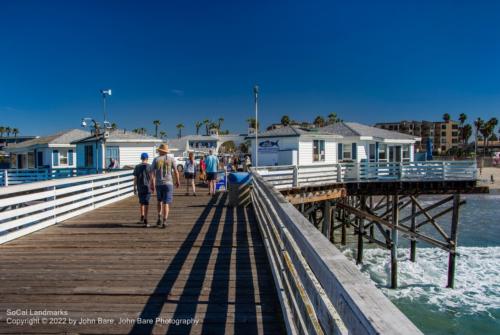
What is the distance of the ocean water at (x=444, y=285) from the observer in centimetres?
1256

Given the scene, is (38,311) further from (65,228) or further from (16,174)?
(16,174)

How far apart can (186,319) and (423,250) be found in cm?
2082

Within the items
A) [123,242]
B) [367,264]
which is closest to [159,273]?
[123,242]

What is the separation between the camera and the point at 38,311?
13.1ft

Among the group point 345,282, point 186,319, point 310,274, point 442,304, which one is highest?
point 345,282

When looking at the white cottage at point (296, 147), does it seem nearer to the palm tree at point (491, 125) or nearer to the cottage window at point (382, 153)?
the cottage window at point (382, 153)

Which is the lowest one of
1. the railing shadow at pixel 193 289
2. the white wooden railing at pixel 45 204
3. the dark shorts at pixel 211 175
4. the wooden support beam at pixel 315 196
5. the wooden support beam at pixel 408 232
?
the wooden support beam at pixel 408 232

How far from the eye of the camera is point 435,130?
401ft

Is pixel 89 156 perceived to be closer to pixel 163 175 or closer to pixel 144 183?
pixel 144 183

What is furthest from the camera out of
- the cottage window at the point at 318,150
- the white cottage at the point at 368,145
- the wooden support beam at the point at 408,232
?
the white cottage at the point at 368,145

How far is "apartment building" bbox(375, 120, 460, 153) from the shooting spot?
117 meters

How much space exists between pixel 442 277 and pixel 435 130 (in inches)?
4654

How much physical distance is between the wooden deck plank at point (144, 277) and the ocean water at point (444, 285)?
844 centimetres

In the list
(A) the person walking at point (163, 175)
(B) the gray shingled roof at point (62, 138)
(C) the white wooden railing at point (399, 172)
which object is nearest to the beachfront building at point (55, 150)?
(B) the gray shingled roof at point (62, 138)
